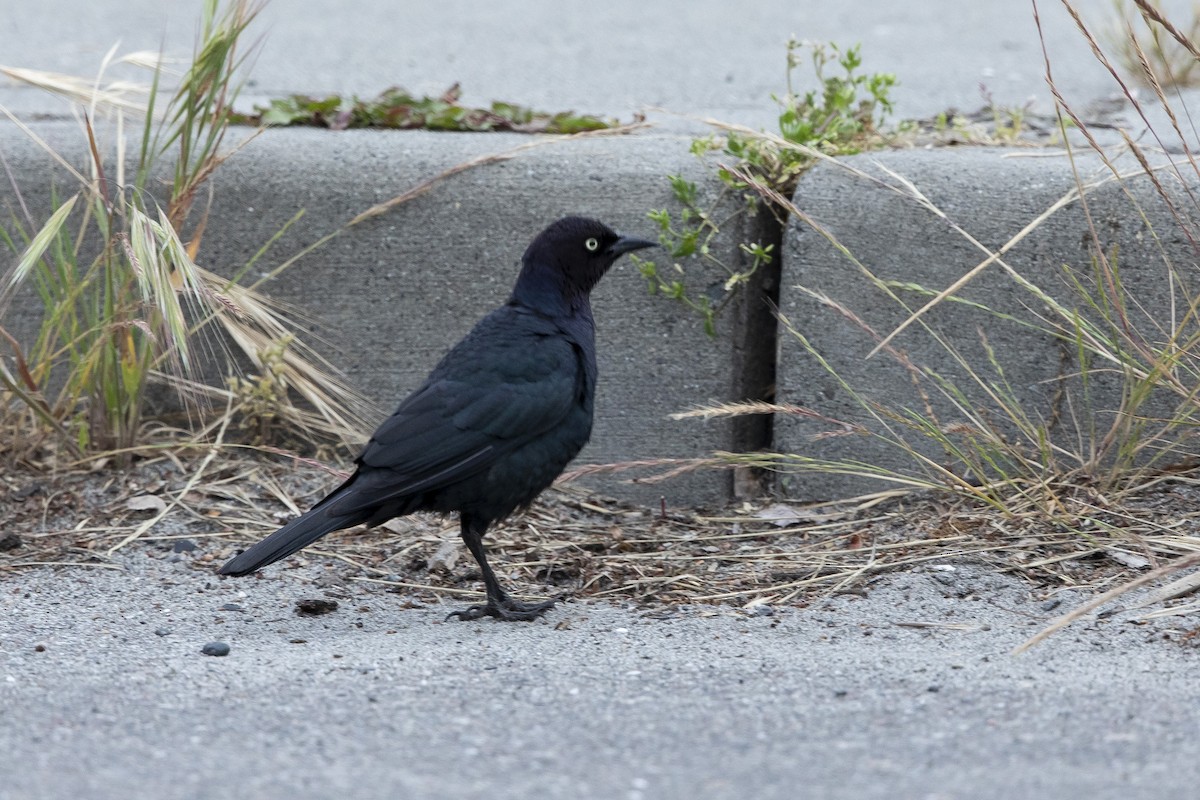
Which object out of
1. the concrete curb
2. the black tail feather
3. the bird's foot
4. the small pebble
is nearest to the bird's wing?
the black tail feather

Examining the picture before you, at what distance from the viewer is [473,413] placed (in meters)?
3.48

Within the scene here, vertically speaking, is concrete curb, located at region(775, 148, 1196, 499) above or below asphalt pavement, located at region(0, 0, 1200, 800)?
above

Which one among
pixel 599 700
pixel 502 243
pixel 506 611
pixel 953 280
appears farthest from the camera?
pixel 502 243

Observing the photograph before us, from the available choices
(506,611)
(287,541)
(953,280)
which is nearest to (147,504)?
(287,541)

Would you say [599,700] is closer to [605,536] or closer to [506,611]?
[506,611]

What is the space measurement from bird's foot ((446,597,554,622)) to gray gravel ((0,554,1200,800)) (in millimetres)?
63

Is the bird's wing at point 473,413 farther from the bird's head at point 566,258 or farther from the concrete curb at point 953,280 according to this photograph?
the concrete curb at point 953,280

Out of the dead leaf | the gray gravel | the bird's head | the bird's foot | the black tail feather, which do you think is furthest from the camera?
the dead leaf

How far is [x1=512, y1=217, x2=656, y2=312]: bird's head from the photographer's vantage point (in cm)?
377

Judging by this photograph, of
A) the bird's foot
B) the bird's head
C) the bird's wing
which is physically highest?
the bird's head

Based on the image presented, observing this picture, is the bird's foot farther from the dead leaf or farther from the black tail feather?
the dead leaf

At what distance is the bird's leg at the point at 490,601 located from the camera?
3.40 meters

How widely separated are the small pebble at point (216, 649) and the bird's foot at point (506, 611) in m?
0.57

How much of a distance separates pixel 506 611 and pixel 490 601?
94 mm
